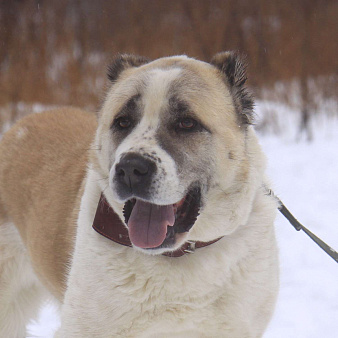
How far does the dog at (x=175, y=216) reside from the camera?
7.09 ft

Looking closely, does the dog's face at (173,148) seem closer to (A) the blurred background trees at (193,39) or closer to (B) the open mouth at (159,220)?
(B) the open mouth at (159,220)

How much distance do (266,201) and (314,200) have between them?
3782 mm

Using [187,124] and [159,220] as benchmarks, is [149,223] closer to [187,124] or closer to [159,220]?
[159,220]

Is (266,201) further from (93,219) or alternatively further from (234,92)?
(93,219)

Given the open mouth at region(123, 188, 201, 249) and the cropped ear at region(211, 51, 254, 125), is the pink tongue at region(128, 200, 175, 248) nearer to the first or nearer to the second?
the open mouth at region(123, 188, 201, 249)

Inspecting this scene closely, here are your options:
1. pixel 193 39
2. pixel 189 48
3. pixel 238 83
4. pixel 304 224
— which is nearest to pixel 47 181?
pixel 238 83

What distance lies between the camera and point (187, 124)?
2.23m

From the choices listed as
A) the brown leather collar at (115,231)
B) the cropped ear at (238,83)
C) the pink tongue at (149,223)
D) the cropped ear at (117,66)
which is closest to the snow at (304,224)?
the cropped ear at (238,83)

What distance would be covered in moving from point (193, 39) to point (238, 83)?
21.8 ft

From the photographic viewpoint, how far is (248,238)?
2.43 m

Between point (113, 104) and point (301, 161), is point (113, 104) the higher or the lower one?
the higher one

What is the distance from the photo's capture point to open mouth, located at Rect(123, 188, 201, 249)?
7.04ft

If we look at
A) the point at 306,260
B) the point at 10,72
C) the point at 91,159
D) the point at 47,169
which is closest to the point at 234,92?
the point at 91,159

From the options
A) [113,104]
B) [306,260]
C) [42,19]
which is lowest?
[306,260]
